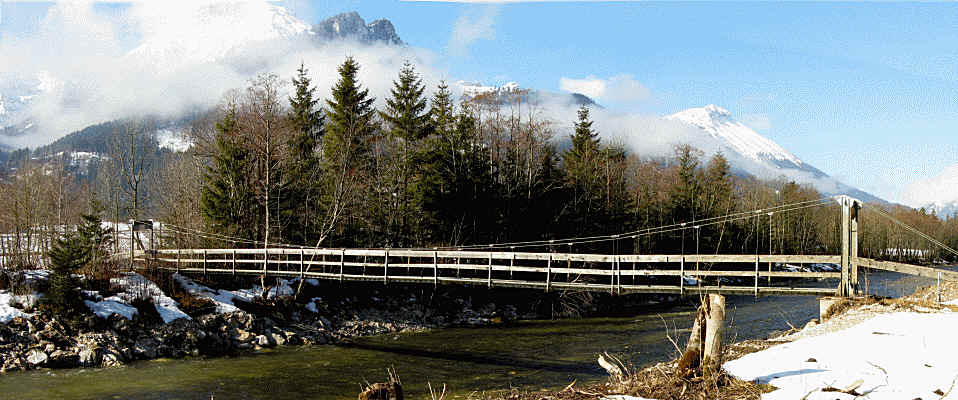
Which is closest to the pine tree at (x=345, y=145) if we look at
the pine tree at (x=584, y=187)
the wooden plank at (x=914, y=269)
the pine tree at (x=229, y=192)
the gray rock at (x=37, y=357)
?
the pine tree at (x=229, y=192)

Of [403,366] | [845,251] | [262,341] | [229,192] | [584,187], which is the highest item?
[584,187]

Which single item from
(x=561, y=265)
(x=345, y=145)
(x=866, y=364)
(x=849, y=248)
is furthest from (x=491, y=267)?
(x=345, y=145)

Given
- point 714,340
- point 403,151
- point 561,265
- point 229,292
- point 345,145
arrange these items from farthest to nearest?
1. point 403,151
2. point 561,265
3. point 345,145
4. point 229,292
5. point 714,340

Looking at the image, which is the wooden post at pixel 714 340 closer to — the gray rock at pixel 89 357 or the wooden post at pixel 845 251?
the wooden post at pixel 845 251

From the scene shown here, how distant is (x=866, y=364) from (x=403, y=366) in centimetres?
1040

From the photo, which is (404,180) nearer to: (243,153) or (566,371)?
(243,153)

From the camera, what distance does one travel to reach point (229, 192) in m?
23.1

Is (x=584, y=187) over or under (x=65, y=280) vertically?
over

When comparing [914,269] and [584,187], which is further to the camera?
[584,187]

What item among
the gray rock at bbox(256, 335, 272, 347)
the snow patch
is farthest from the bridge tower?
the snow patch

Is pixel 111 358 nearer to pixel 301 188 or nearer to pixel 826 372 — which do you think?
pixel 301 188

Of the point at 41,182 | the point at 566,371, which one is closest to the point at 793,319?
the point at 566,371

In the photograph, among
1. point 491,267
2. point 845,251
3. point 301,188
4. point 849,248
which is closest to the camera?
point 845,251

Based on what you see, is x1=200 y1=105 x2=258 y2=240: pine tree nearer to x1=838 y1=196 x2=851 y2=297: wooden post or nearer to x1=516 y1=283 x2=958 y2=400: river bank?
x1=838 y1=196 x2=851 y2=297: wooden post
